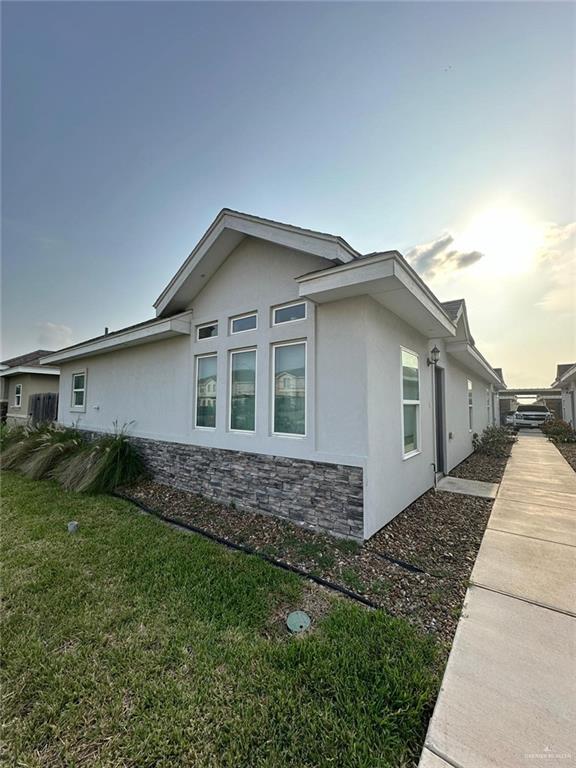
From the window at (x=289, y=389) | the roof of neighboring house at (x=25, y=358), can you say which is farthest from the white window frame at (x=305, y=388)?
the roof of neighboring house at (x=25, y=358)

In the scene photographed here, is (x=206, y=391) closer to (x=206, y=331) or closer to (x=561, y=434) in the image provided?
(x=206, y=331)

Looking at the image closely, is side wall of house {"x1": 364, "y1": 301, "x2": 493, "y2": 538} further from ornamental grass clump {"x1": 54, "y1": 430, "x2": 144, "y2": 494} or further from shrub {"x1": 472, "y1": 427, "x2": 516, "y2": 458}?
shrub {"x1": 472, "y1": 427, "x2": 516, "y2": 458}

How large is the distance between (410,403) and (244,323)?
3.64m

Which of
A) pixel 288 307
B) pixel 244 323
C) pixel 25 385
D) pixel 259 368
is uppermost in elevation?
pixel 288 307

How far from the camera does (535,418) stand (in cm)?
2458

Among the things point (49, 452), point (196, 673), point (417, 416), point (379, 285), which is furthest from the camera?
point (49, 452)

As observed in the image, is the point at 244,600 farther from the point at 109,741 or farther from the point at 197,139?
the point at 197,139

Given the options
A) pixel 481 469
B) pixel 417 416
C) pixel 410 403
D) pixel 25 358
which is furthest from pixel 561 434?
pixel 25 358

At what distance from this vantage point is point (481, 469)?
920cm

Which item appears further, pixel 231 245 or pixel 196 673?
pixel 231 245

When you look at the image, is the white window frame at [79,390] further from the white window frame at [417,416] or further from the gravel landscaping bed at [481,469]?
the gravel landscaping bed at [481,469]

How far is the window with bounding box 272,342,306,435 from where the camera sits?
5.07m

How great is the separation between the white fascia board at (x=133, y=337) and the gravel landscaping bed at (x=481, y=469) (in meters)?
8.06

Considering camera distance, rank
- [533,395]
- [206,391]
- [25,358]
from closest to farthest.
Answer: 1. [206,391]
2. [25,358]
3. [533,395]
